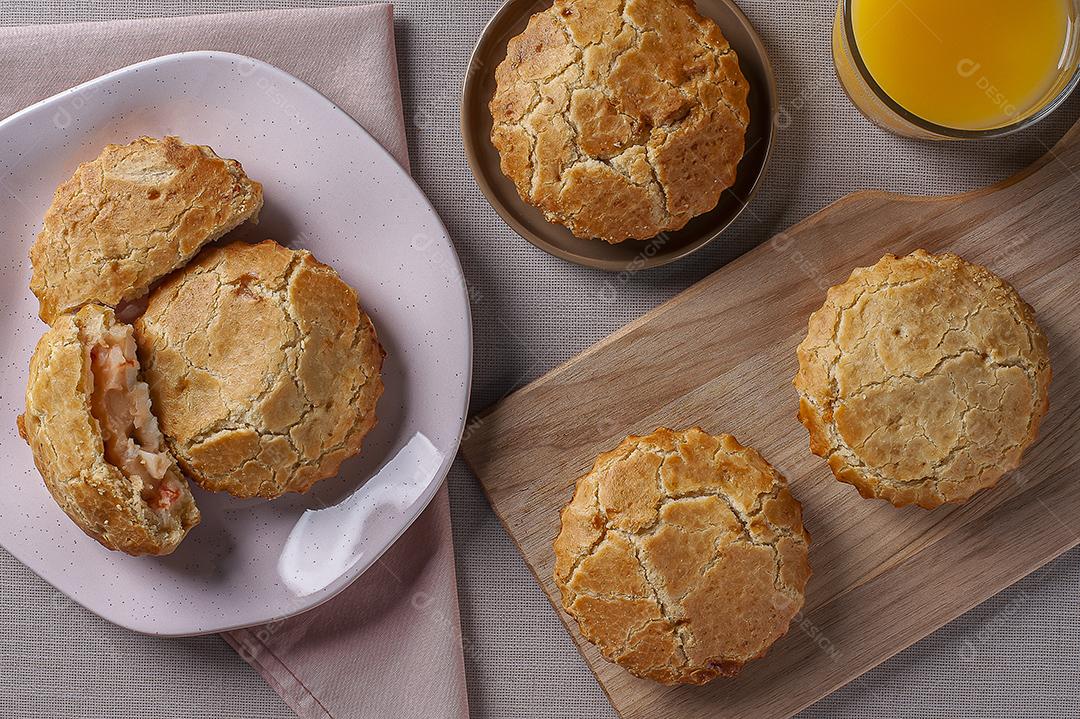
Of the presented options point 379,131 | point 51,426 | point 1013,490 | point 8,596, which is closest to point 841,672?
point 1013,490

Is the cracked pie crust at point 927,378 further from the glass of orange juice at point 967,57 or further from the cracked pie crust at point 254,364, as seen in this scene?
the cracked pie crust at point 254,364

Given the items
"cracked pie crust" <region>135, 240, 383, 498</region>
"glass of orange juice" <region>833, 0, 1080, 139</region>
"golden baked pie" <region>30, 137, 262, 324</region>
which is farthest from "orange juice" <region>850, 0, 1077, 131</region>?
"golden baked pie" <region>30, 137, 262, 324</region>

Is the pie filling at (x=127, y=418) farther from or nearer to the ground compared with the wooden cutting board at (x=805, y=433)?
farther from the ground

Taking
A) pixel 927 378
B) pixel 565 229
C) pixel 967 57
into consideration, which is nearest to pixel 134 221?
pixel 565 229

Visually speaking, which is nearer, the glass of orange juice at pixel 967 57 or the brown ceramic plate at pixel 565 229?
the glass of orange juice at pixel 967 57

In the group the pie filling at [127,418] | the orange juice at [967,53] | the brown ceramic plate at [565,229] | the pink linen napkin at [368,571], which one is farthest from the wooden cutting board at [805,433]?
the pie filling at [127,418]

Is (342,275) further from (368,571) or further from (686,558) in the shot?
(686,558)
